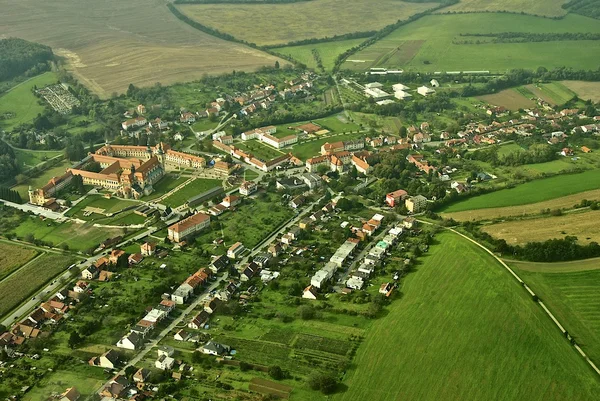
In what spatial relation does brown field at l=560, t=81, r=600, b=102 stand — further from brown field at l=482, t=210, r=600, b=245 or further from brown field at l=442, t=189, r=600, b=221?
brown field at l=482, t=210, r=600, b=245

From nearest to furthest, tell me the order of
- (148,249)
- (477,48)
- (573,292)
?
1. (573,292)
2. (148,249)
3. (477,48)

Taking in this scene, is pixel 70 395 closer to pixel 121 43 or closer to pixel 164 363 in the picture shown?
pixel 164 363

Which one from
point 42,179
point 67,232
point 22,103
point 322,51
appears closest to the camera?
point 67,232

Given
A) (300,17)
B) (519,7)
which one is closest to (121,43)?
(300,17)

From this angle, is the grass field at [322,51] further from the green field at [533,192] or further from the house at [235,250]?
the house at [235,250]

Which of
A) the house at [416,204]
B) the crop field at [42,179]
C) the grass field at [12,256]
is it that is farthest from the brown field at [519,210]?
the crop field at [42,179]

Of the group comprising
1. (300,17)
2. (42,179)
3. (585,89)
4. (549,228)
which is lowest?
(42,179)

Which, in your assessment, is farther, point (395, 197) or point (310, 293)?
point (395, 197)

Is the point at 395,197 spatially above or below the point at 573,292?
above
